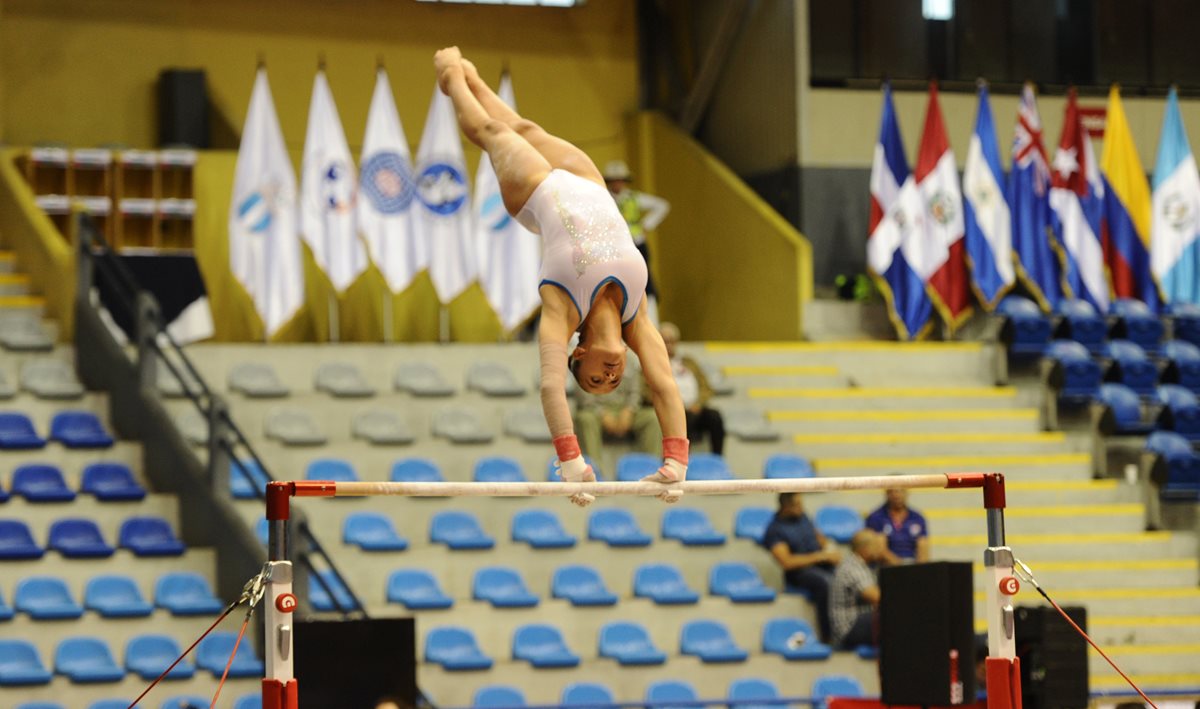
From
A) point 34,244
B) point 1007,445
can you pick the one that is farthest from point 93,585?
point 1007,445

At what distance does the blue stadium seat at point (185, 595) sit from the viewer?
1044 cm

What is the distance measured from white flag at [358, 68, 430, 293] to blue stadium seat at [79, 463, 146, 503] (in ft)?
12.3

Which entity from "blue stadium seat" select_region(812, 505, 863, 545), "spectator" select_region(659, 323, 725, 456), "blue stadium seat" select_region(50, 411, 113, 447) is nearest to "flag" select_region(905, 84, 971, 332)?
"spectator" select_region(659, 323, 725, 456)

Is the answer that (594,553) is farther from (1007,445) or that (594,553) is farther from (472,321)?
(472,321)

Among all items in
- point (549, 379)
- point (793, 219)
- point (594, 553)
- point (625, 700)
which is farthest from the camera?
point (793, 219)

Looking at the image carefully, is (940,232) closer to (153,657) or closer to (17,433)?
(17,433)

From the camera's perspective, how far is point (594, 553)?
1135cm

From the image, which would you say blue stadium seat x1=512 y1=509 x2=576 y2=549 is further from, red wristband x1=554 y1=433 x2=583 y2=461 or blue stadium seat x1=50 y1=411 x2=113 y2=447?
red wristband x1=554 y1=433 x2=583 y2=461

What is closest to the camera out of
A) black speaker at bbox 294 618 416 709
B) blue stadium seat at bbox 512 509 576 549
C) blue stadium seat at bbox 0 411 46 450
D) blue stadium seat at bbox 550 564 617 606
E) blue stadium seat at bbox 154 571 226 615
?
black speaker at bbox 294 618 416 709

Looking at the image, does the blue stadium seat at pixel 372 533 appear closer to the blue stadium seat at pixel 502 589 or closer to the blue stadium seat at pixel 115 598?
the blue stadium seat at pixel 502 589

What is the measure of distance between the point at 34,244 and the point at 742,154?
6883 millimetres

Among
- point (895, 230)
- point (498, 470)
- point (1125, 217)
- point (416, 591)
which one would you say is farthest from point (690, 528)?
point (1125, 217)

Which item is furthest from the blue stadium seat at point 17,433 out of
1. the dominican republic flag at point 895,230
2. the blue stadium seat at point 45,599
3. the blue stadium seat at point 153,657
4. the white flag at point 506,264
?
the dominican republic flag at point 895,230

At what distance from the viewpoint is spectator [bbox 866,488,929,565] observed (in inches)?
437
